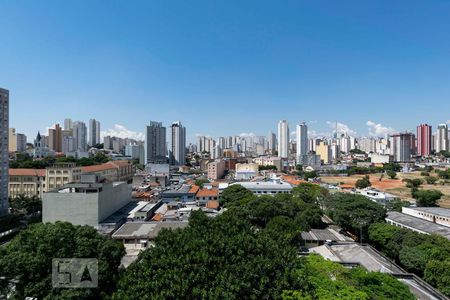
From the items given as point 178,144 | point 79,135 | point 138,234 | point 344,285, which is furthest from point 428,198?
point 79,135

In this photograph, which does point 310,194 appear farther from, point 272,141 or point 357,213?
point 272,141

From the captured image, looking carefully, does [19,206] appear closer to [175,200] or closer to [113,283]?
[175,200]

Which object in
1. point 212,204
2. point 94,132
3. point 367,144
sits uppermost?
point 94,132

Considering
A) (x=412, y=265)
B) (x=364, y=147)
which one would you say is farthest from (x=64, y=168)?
(x=364, y=147)

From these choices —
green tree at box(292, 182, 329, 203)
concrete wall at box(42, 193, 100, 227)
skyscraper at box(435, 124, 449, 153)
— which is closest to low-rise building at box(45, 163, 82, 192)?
concrete wall at box(42, 193, 100, 227)

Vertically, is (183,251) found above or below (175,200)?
above
